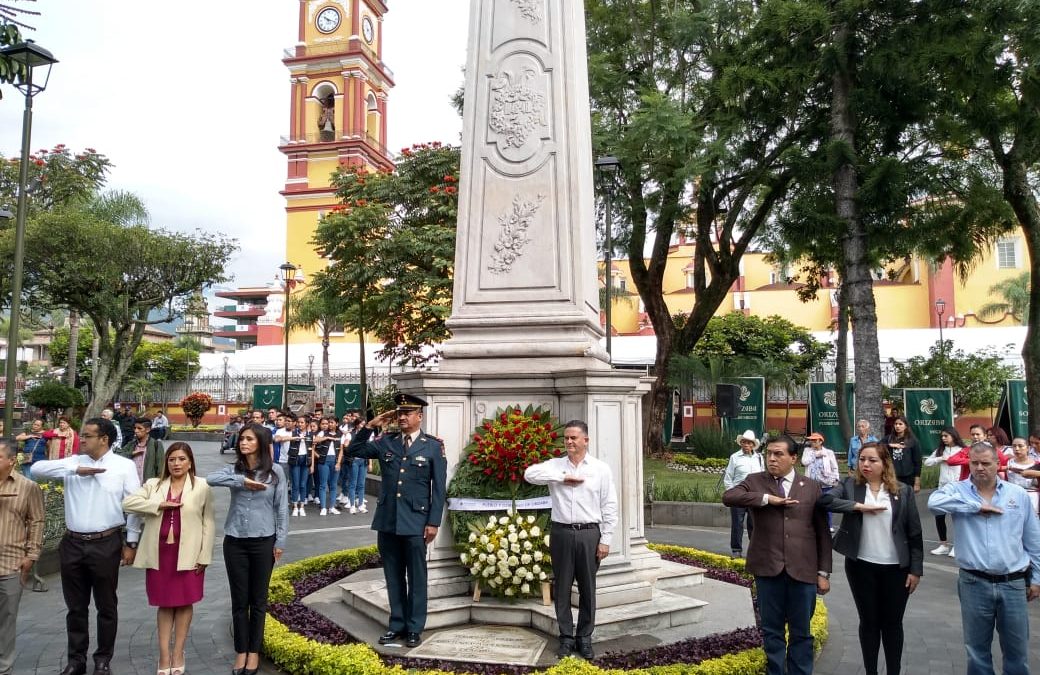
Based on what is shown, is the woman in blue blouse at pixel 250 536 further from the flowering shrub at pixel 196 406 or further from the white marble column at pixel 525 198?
the flowering shrub at pixel 196 406

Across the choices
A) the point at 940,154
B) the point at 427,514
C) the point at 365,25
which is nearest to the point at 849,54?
the point at 940,154

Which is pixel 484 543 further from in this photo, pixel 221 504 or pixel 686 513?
pixel 221 504

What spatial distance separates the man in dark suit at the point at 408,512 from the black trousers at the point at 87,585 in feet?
5.59

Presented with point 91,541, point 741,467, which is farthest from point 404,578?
point 741,467

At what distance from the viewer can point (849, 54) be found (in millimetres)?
16297

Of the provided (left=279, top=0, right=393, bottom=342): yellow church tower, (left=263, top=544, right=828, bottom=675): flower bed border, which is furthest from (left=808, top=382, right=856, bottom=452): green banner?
(left=279, top=0, right=393, bottom=342): yellow church tower

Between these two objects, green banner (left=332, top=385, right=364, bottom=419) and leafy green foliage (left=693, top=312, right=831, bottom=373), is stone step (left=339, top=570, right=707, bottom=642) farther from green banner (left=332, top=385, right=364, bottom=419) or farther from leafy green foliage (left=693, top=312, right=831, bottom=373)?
leafy green foliage (left=693, top=312, right=831, bottom=373)

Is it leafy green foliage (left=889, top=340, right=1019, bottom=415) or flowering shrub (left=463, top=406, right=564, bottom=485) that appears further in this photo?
leafy green foliage (left=889, top=340, right=1019, bottom=415)

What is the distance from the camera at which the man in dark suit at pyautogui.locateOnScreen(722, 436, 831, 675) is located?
4.84 meters

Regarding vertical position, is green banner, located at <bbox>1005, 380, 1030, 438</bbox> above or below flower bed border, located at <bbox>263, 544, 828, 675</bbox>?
above

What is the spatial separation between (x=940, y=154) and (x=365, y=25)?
38.6 meters

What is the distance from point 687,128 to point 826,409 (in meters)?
10.3

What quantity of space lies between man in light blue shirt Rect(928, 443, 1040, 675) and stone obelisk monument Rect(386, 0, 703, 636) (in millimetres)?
2490

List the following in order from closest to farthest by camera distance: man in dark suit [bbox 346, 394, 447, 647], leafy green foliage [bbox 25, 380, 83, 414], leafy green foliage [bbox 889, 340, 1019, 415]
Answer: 1. man in dark suit [bbox 346, 394, 447, 647]
2. leafy green foliage [bbox 889, 340, 1019, 415]
3. leafy green foliage [bbox 25, 380, 83, 414]
